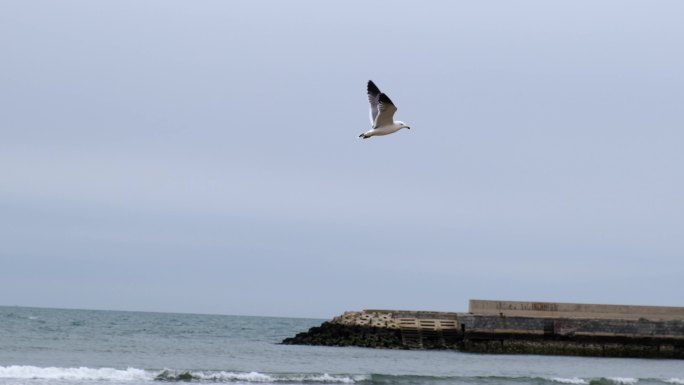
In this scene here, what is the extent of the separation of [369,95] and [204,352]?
22.9 meters

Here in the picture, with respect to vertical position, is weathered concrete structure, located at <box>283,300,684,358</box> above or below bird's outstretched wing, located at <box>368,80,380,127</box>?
below

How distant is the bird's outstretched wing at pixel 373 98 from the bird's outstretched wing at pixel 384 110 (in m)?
0.06

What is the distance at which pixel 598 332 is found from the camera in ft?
136

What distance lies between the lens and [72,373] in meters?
30.5

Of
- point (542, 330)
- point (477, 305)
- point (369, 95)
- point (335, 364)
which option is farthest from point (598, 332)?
point (369, 95)

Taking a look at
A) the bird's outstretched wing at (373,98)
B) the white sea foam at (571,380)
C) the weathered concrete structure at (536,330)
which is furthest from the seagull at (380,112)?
the weathered concrete structure at (536,330)

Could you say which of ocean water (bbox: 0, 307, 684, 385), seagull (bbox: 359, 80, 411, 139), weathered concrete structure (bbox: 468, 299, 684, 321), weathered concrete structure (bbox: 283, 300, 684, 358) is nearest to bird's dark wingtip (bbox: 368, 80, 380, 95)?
seagull (bbox: 359, 80, 411, 139)

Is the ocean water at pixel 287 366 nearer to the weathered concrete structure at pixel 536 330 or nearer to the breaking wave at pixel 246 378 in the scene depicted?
the breaking wave at pixel 246 378

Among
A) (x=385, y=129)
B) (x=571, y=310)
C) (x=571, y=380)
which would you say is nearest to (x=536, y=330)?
(x=571, y=310)

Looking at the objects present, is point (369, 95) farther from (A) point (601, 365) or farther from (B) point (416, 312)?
(B) point (416, 312)

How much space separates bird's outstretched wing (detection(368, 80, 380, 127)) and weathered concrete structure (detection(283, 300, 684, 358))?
2089cm

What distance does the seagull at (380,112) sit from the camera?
70.7ft

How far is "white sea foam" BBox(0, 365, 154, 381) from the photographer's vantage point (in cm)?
2967

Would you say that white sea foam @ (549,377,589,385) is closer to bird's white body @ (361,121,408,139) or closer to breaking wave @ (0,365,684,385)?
breaking wave @ (0,365,684,385)
